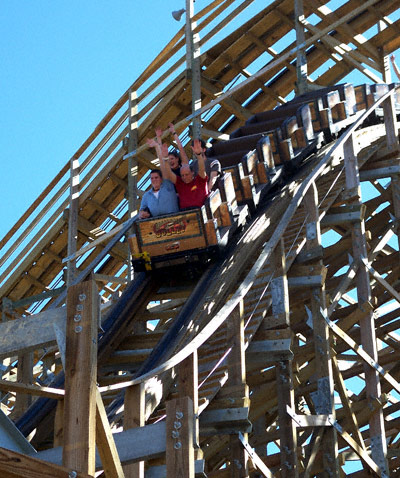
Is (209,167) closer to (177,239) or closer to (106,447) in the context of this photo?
(177,239)

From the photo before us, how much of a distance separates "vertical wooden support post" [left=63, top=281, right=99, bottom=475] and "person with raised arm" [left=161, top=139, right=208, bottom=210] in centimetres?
579

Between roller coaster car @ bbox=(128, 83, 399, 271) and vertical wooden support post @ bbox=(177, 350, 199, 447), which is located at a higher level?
roller coaster car @ bbox=(128, 83, 399, 271)

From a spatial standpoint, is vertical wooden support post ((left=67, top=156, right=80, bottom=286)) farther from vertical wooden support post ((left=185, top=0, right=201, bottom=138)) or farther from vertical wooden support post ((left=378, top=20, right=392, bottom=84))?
vertical wooden support post ((left=378, top=20, right=392, bottom=84))

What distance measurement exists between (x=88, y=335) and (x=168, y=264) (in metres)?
5.43

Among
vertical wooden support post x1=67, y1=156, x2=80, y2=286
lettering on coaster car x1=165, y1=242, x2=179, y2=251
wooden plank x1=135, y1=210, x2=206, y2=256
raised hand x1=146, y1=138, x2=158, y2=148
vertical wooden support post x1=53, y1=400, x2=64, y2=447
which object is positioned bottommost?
vertical wooden support post x1=53, y1=400, x2=64, y2=447

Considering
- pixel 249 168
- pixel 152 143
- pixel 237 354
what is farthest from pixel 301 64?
pixel 237 354

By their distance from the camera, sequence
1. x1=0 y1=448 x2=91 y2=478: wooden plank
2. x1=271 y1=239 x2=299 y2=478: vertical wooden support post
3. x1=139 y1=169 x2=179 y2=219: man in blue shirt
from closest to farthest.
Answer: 1. x1=0 y1=448 x2=91 y2=478: wooden plank
2. x1=271 y1=239 x2=299 y2=478: vertical wooden support post
3. x1=139 y1=169 x2=179 y2=219: man in blue shirt

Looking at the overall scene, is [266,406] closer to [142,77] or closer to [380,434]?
[380,434]

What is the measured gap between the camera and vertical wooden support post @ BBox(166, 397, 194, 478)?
5.60 m

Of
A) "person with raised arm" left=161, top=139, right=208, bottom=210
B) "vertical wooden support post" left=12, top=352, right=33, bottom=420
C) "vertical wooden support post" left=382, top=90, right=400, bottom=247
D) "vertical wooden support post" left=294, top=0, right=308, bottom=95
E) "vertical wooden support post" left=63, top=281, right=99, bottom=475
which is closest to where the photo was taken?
"vertical wooden support post" left=63, top=281, right=99, bottom=475

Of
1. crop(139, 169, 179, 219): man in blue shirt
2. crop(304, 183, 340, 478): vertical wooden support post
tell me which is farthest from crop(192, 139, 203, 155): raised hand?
crop(304, 183, 340, 478): vertical wooden support post

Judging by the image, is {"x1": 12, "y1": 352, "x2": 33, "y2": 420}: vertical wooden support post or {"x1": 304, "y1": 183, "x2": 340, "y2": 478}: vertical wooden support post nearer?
{"x1": 304, "y1": 183, "x2": 340, "y2": 478}: vertical wooden support post

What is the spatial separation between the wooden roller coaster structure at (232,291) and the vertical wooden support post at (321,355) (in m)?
0.02

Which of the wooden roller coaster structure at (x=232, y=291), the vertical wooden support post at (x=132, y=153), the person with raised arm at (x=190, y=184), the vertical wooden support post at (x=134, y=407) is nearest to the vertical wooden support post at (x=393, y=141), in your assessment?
the wooden roller coaster structure at (x=232, y=291)
